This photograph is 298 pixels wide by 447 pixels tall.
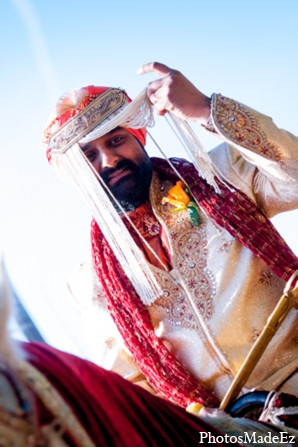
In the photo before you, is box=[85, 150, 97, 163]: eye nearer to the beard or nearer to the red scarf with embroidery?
the beard

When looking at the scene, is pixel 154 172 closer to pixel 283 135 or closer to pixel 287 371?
pixel 283 135

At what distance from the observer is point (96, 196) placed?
2521mm

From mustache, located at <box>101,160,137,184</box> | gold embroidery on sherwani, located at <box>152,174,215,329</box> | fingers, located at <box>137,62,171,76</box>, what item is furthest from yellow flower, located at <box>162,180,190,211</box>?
fingers, located at <box>137,62,171,76</box>

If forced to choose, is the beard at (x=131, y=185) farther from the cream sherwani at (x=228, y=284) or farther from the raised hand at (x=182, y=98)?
the raised hand at (x=182, y=98)

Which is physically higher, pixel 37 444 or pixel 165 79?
pixel 165 79

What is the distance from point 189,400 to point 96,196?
36.2 inches

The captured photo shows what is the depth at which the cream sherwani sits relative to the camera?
7.11 feet

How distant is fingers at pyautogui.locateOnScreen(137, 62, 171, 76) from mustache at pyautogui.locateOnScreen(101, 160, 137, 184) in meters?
0.39

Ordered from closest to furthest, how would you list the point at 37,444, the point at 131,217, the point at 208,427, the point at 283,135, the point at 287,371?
the point at 37,444 < the point at 208,427 < the point at 287,371 < the point at 283,135 < the point at 131,217

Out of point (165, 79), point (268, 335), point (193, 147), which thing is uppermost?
point (165, 79)

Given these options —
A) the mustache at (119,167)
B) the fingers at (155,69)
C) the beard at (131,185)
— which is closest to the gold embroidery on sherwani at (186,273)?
the beard at (131,185)

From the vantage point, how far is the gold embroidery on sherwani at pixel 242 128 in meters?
2.18

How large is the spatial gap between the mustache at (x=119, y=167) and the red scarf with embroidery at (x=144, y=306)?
0.73ft

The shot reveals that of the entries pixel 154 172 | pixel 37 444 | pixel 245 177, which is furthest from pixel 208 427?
pixel 154 172
